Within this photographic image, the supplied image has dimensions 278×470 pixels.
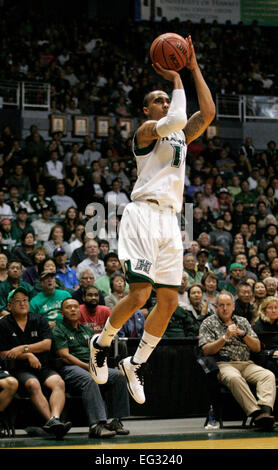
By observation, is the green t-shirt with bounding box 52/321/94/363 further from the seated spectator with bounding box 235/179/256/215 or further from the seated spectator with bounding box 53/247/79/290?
the seated spectator with bounding box 235/179/256/215

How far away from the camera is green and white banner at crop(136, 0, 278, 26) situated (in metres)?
23.3

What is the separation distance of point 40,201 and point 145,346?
809cm

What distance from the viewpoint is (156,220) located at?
19.5 feet

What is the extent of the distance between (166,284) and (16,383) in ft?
8.91

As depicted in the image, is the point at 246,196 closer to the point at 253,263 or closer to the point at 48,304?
the point at 253,263

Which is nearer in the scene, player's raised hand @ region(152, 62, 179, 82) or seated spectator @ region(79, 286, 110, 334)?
player's raised hand @ region(152, 62, 179, 82)

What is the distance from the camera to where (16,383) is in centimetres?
774

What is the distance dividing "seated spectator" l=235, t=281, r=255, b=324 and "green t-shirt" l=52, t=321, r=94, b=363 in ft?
8.11

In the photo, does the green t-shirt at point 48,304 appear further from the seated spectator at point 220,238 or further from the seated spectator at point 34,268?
the seated spectator at point 220,238

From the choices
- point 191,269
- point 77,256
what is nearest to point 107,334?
point 191,269

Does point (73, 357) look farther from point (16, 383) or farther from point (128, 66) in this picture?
point (128, 66)

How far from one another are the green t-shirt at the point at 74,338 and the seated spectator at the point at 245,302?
247 cm

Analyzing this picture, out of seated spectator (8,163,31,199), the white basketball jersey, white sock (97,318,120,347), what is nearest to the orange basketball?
the white basketball jersey

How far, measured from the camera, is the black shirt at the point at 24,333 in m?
8.24
